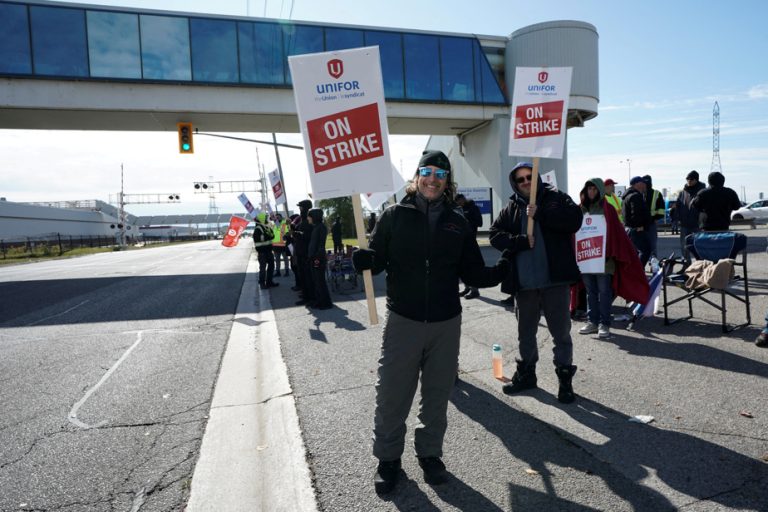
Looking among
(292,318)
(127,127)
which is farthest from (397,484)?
(127,127)

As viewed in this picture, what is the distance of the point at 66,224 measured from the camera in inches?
2864

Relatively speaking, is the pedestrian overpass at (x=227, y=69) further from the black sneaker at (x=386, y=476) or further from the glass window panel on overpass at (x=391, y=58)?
the black sneaker at (x=386, y=476)

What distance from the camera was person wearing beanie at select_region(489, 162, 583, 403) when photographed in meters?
4.13

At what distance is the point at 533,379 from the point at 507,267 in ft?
4.75

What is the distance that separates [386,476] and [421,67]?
73.1 ft

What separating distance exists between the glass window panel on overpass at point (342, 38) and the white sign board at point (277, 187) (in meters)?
9.31

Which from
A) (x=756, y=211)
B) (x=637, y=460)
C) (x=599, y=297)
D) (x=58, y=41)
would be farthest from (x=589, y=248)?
(x=756, y=211)

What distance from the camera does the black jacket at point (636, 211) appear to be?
8406mm

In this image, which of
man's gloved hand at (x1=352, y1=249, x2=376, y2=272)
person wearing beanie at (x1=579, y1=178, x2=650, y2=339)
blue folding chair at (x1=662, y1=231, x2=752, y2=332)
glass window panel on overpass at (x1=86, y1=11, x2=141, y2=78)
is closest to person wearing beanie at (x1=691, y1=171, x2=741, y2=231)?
blue folding chair at (x1=662, y1=231, x2=752, y2=332)

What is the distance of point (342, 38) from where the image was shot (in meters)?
21.8

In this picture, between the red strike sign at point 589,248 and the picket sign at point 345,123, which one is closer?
the picket sign at point 345,123

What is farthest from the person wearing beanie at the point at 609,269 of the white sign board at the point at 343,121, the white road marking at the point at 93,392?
the white road marking at the point at 93,392

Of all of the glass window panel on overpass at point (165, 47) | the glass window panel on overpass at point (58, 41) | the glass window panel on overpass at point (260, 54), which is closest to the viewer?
the glass window panel on overpass at point (58, 41)

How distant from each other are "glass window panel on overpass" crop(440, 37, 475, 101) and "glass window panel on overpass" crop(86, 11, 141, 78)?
43.4 ft
